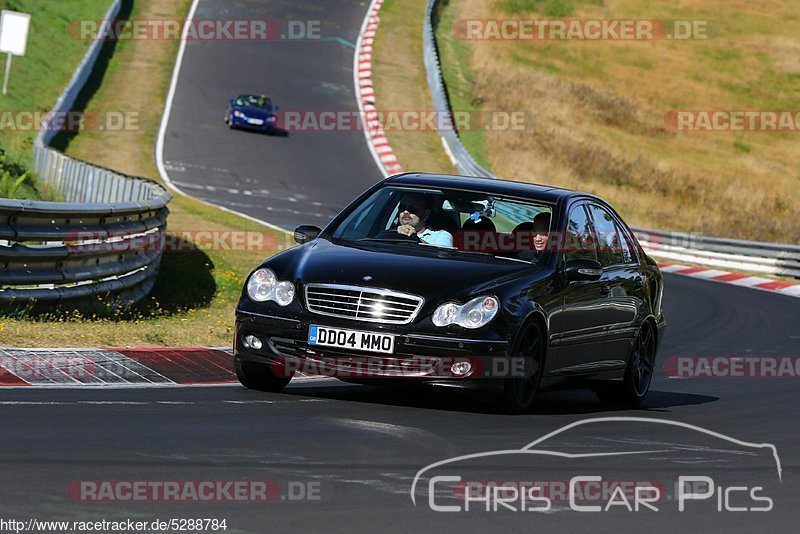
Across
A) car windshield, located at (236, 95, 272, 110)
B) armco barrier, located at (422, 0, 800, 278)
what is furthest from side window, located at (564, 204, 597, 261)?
car windshield, located at (236, 95, 272, 110)

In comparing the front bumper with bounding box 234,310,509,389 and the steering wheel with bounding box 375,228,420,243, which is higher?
the steering wheel with bounding box 375,228,420,243

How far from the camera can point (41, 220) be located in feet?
42.9

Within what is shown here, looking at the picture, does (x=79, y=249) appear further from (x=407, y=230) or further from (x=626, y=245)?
(x=626, y=245)

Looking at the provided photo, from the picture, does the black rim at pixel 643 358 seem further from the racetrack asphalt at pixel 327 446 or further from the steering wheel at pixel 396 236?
the steering wheel at pixel 396 236

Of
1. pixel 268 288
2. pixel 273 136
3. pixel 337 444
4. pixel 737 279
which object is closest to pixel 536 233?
pixel 268 288

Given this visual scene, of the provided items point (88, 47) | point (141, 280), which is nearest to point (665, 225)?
point (88, 47)

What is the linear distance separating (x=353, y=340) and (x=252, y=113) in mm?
32174

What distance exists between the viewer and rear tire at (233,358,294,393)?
9.54 meters

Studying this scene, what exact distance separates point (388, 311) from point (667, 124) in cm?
4812

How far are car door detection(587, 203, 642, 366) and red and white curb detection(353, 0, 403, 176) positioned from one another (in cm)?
2661

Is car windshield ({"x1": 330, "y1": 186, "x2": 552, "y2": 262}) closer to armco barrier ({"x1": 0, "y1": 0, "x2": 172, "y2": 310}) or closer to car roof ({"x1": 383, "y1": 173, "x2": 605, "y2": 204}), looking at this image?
car roof ({"x1": 383, "y1": 173, "x2": 605, "y2": 204})

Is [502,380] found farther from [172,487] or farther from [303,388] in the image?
[172,487]

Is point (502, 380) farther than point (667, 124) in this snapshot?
No

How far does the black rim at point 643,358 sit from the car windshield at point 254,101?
30349mm
